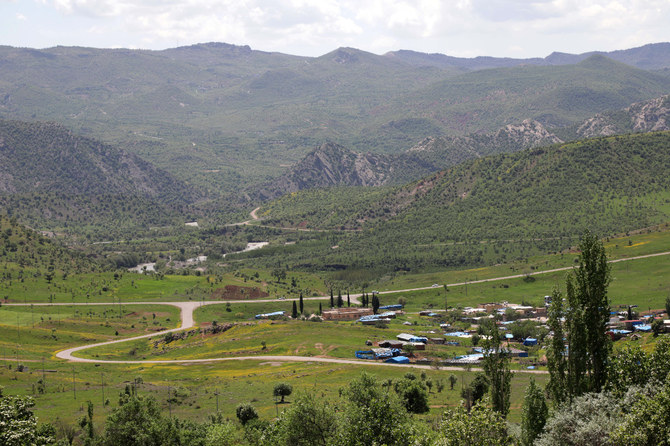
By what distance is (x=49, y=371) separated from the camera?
101 metres

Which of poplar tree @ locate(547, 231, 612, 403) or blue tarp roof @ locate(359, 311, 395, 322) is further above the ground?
poplar tree @ locate(547, 231, 612, 403)

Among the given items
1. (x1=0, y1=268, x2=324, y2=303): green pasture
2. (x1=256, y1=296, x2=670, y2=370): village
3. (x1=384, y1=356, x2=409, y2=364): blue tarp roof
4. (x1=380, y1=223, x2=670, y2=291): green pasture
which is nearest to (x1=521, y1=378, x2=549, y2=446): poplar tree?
(x1=256, y1=296, x2=670, y2=370): village

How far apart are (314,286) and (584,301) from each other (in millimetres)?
149235

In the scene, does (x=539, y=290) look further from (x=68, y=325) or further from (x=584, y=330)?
(x=584, y=330)

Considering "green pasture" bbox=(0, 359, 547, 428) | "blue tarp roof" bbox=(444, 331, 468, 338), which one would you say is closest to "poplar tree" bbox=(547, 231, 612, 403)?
"green pasture" bbox=(0, 359, 547, 428)

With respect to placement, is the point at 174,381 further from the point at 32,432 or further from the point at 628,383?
the point at 628,383

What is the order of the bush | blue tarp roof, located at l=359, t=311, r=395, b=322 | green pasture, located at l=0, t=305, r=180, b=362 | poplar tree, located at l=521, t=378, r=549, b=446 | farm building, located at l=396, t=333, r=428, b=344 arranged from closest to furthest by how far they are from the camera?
poplar tree, located at l=521, t=378, r=549, b=446 → the bush → farm building, located at l=396, t=333, r=428, b=344 → green pasture, located at l=0, t=305, r=180, b=362 → blue tarp roof, located at l=359, t=311, r=395, b=322

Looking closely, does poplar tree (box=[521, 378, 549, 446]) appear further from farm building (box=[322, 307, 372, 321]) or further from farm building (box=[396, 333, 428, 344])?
farm building (box=[322, 307, 372, 321])

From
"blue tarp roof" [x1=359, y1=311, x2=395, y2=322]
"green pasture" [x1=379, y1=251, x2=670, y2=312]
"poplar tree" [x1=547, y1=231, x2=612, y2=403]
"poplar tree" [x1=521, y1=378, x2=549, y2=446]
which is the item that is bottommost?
"blue tarp roof" [x1=359, y1=311, x2=395, y2=322]

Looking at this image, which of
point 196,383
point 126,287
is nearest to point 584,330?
point 196,383

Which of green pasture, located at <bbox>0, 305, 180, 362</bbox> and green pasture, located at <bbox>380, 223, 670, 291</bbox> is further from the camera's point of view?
green pasture, located at <bbox>380, 223, 670, 291</bbox>

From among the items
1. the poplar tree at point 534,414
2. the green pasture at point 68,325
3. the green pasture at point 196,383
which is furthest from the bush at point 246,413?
the green pasture at point 68,325

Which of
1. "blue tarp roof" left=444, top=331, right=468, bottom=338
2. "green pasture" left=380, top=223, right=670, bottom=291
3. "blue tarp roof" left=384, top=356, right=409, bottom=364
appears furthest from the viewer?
"green pasture" left=380, top=223, right=670, bottom=291

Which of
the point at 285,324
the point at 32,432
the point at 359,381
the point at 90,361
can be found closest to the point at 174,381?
the point at 90,361
